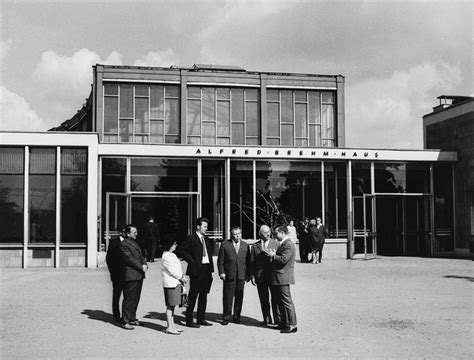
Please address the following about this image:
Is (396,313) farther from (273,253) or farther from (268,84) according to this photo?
(268,84)

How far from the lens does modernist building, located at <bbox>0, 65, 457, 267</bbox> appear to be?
1925 cm

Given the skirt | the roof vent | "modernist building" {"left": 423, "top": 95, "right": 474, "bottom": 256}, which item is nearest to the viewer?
the skirt

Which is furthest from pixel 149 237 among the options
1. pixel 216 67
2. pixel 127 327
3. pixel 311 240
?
pixel 216 67

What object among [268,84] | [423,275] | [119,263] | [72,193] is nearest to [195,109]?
[268,84]

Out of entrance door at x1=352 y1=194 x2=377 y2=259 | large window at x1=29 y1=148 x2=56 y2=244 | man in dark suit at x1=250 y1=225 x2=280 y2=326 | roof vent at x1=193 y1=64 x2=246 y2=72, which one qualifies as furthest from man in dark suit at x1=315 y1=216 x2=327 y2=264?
roof vent at x1=193 y1=64 x2=246 y2=72

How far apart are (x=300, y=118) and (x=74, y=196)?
14193mm

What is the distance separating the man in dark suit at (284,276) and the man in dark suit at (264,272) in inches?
8.3

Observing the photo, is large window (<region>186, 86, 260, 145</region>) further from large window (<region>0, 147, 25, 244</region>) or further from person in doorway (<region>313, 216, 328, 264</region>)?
large window (<region>0, 147, 25, 244</region>)

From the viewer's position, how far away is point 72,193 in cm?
1939

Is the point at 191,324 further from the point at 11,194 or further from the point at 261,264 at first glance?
the point at 11,194

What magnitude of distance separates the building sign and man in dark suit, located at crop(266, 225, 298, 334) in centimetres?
1325

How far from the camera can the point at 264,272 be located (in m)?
9.59

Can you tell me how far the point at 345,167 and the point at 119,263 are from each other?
50.5 ft

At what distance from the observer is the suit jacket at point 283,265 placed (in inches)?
358
